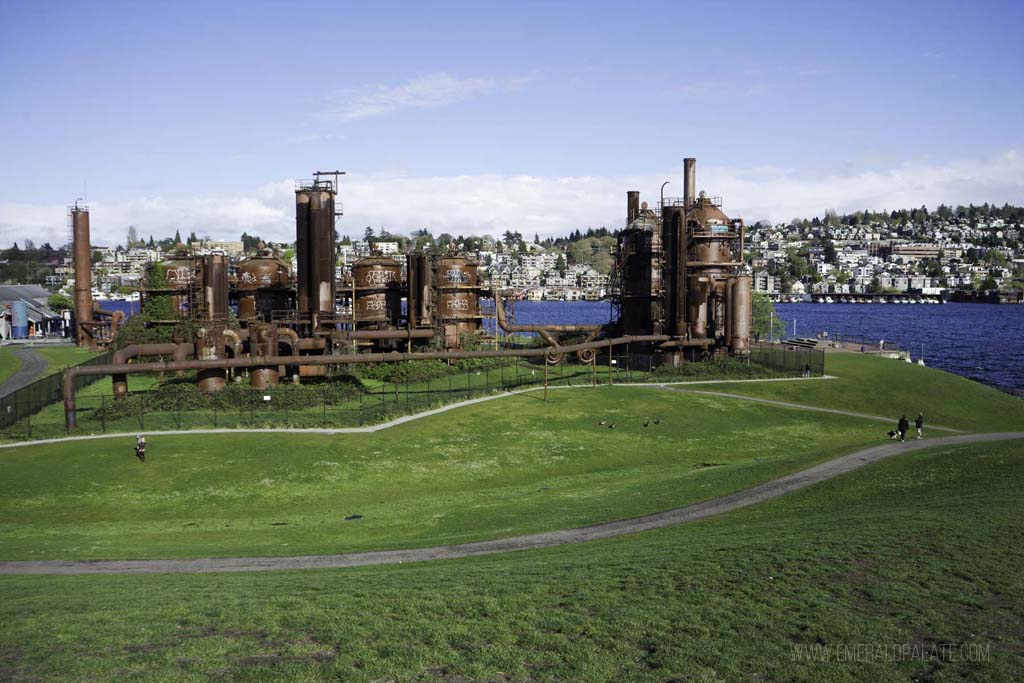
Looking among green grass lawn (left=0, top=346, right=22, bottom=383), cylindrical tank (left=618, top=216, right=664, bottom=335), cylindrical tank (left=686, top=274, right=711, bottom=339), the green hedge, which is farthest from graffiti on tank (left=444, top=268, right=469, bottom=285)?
green grass lawn (left=0, top=346, right=22, bottom=383)

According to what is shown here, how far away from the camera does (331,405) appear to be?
57.5 meters

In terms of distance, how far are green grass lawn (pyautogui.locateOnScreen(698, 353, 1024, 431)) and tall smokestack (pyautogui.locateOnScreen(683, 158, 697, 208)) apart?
24.2 m

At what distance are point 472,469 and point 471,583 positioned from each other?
22064 mm

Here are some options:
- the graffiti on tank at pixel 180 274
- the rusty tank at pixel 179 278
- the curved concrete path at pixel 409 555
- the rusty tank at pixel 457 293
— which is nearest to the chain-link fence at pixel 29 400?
the rusty tank at pixel 179 278

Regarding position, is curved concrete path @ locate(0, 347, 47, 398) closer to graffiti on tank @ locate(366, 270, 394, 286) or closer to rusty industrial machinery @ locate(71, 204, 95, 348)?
rusty industrial machinery @ locate(71, 204, 95, 348)

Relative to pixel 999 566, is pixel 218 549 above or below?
below

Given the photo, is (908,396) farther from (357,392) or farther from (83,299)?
(83,299)

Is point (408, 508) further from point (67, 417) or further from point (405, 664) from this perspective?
point (67, 417)

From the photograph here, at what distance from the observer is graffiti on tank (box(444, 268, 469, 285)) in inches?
3402

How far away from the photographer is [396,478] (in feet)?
134

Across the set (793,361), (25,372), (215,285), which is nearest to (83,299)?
(25,372)

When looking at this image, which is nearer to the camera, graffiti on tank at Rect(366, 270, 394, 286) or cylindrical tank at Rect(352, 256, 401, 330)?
cylindrical tank at Rect(352, 256, 401, 330)

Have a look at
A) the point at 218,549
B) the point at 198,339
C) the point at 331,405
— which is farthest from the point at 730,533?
the point at 198,339

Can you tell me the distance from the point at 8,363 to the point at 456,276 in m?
47.1
